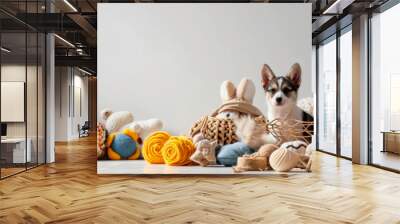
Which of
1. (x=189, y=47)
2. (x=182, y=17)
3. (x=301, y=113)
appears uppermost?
(x=182, y=17)

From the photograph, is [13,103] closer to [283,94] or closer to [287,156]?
[283,94]

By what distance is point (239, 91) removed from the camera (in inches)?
225

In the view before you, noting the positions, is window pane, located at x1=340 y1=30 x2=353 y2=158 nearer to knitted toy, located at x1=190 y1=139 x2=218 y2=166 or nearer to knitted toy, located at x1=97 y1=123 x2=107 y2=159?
knitted toy, located at x1=190 y1=139 x2=218 y2=166

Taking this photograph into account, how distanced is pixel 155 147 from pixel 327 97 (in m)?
4.95

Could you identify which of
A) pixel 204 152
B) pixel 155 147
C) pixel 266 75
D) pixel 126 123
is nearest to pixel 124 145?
pixel 126 123

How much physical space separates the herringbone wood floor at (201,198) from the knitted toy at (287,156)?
14 centimetres

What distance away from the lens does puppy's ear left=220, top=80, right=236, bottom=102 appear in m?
5.70

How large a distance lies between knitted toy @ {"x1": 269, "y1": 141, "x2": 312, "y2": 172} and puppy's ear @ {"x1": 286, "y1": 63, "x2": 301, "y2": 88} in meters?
0.81

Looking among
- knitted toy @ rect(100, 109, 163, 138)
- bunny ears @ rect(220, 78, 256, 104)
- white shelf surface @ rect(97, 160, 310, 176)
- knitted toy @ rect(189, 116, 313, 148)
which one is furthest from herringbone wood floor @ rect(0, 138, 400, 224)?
bunny ears @ rect(220, 78, 256, 104)

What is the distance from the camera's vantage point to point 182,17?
229 inches

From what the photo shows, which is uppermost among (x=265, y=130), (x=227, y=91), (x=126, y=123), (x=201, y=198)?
(x=227, y=91)

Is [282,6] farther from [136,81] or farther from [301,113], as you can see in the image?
[136,81]

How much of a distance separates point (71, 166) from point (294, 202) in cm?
415

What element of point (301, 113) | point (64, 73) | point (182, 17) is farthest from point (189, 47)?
point (64, 73)
